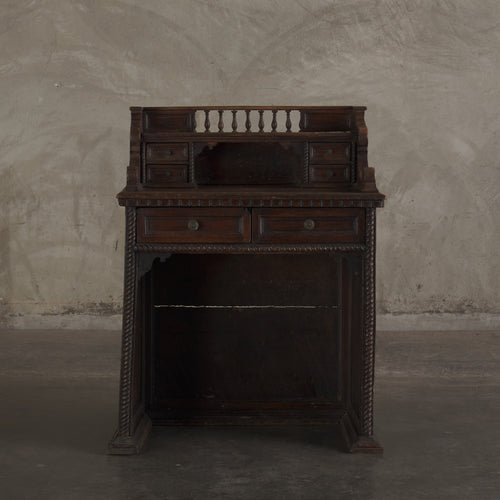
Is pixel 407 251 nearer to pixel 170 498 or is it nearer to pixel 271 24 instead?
pixel 271 24

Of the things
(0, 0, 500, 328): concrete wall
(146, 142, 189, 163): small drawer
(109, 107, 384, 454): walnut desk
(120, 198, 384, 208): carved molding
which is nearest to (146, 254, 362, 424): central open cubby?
(109, 107, 384, 454): walnut desk

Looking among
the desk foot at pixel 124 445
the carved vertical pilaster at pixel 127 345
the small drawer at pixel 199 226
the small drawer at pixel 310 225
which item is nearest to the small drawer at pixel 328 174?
the small drawer at pixel 310 225

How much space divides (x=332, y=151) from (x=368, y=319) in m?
0.97

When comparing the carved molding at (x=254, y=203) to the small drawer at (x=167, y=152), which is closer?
the carved molding at (x=254, y=203)

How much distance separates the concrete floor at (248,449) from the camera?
9.61 ft

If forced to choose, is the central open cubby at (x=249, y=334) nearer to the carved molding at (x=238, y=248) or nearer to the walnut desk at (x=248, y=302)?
the walnut desk at (x=248, y=302)

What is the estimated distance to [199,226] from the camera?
3.31m

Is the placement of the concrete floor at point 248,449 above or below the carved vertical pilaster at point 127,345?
below

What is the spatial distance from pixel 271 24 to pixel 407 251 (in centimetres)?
212

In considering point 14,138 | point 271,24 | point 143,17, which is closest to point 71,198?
point 14,138

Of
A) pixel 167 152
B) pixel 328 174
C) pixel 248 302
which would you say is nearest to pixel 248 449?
pixel 248 302

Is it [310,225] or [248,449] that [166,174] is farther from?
[248,449]

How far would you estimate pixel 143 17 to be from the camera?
5.82m

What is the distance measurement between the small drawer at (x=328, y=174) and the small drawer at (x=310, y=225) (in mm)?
543
